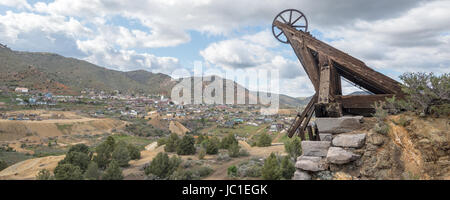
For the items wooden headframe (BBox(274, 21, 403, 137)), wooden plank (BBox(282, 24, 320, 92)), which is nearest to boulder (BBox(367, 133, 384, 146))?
wooden headframe (BBox(274, 21, 403, 137))

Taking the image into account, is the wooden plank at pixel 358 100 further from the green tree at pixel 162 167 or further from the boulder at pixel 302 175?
the green tree at pixel 162 167

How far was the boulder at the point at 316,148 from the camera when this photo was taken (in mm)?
4836

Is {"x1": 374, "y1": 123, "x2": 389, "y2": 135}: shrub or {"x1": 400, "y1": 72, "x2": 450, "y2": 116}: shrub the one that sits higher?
{"x1": 400, "y1": 72, "x2": 450, "y2": 116}: shrub

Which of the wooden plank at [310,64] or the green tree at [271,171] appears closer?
the wooden plank at [310,64]

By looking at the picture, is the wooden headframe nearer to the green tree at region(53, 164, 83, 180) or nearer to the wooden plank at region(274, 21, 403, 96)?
the wooden plank at region(274, 21, 403, 96)

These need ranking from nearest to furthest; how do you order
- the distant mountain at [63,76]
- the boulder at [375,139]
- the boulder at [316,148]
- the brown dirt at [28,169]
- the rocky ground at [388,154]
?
1. the rocky ground at [388,154]
2. the boulder at [375,139]
3. the boulder at [316,148]
4. the brown dirt at [28,169]
5. the distant mountain at [63,76]

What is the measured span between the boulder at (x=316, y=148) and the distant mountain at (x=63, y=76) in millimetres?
95554

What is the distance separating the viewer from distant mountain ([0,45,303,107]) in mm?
78188

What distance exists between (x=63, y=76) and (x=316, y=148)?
113410mm

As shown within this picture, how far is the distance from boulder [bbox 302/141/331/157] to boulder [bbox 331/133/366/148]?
0.18 metres

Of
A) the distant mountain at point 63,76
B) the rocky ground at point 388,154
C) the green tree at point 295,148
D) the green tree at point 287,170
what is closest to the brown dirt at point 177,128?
the green tree at point 295,148

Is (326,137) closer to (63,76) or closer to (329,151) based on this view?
(329,151)

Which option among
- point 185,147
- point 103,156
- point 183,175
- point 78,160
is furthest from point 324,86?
point 103,156
